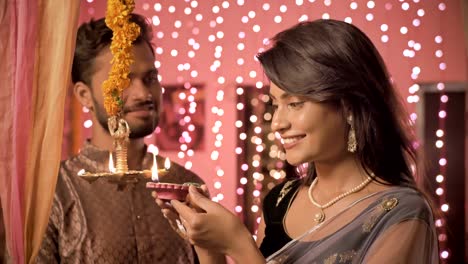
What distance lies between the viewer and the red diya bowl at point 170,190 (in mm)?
1560

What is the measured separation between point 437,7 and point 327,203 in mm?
1960

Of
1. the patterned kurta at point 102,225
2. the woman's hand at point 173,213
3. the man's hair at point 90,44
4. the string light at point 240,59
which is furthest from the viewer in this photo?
the string light at point 240,59

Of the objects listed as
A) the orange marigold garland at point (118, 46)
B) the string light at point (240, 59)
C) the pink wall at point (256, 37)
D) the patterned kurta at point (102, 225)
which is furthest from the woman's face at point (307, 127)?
the pink wall at point (256, 37)

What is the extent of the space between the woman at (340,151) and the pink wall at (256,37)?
1564 millimetres

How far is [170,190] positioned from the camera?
1.59 m

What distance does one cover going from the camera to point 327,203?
1825mm

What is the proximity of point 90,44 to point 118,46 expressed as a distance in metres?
0.49

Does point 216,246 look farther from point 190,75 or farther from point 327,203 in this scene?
point 190,75

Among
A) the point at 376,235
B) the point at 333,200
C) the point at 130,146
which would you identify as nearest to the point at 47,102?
the point at 130,146

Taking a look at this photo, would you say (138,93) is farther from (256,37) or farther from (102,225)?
(256,37)

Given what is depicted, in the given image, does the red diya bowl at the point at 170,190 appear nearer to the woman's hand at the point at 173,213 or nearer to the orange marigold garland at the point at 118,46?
the woman's hand at the point at 173,213

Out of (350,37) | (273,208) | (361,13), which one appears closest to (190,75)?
(361,13)

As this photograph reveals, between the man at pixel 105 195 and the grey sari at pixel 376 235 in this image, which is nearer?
the grey sari at pixel 376 235

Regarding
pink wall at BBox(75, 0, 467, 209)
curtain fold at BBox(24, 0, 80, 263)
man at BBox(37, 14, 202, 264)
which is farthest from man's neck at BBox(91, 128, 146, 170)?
pink wall at BBox(75, 0, 467, 209)
